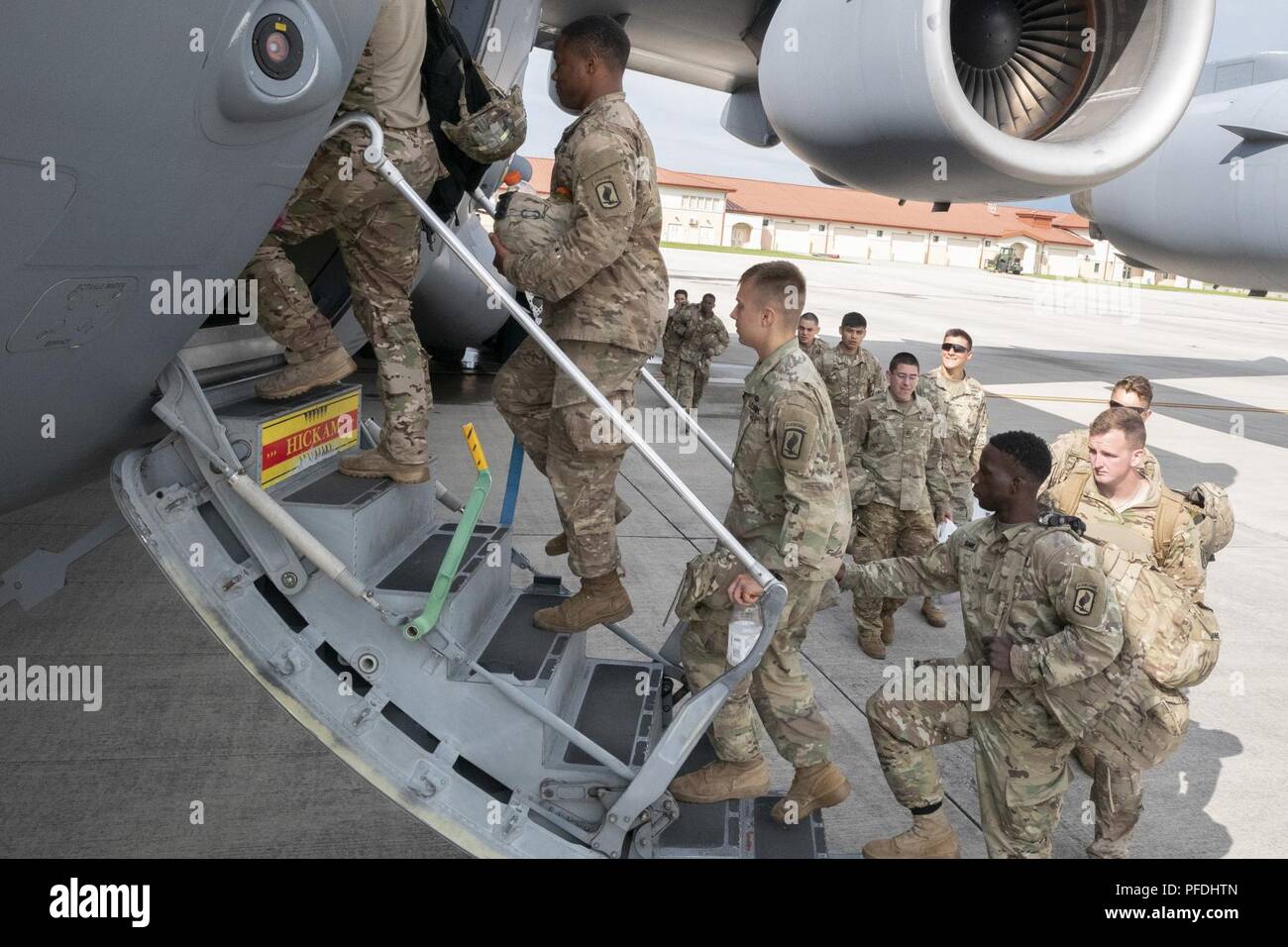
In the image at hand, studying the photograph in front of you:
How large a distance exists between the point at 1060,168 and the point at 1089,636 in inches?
75.6

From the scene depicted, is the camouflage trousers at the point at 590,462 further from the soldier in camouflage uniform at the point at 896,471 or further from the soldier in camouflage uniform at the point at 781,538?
the soldier in camouflage uniform at the point at 896,471

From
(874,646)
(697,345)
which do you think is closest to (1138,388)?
(874,646)

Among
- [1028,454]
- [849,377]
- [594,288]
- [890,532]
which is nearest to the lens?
[1028,454]

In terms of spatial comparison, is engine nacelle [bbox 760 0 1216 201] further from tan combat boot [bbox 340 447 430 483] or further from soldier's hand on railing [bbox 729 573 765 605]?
tan combat boot [bbox 340 447 430 483]

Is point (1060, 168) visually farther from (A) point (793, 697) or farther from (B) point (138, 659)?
(B) point (138, 659)

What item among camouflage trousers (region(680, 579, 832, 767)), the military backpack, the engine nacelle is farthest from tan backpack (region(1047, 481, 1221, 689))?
the engine nacelle

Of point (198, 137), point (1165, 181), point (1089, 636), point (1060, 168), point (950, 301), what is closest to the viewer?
point (198, 137)

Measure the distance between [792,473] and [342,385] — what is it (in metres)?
1.79

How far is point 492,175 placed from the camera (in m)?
6.02

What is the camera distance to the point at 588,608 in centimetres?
347

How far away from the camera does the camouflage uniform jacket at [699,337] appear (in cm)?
1049

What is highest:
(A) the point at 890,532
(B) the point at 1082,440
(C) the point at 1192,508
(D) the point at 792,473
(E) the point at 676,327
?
(E) the point at 676,327

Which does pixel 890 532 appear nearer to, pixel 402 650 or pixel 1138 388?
pixel 1138 388

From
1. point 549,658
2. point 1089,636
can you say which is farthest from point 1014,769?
point 549,658
